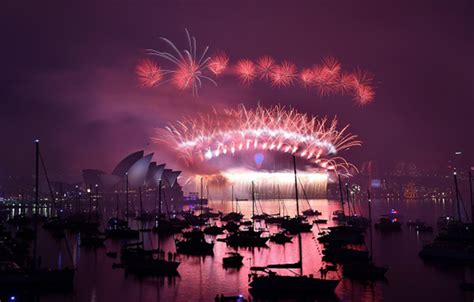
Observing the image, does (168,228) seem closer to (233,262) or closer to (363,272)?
(233,262)

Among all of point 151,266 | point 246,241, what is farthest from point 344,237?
point 151,266

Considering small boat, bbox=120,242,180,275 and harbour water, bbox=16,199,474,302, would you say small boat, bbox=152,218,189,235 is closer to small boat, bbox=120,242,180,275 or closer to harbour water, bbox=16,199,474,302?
harbour water, bbox=16,199,474,302

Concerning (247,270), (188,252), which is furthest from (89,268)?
(247,270)

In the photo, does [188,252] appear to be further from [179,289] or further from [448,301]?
[448,301]

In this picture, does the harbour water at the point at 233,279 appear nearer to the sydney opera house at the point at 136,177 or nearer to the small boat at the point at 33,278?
the small boat at the point at 33,278

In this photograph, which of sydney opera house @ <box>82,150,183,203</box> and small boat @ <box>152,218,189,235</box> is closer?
small boat @ <box>152,218,189,235</box>

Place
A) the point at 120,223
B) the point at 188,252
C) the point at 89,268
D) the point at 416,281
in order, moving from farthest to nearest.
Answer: the point at 120,223 → the point at 188,252 → the point at 89,268 → the point at 416,281

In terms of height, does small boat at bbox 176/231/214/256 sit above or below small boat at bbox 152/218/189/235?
below

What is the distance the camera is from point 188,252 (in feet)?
139

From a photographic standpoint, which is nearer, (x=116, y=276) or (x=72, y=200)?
(x=116, y=276)

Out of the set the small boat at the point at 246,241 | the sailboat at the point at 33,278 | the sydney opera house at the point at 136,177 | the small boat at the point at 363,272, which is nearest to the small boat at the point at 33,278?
the sailboat at the point at 33,278

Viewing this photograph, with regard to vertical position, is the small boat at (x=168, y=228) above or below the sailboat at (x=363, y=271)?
above

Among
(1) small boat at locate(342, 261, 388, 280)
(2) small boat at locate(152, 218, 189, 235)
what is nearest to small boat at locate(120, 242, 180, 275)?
(1) small boat at locate(342, 261, 388, 280)

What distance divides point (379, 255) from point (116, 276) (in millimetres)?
23089
